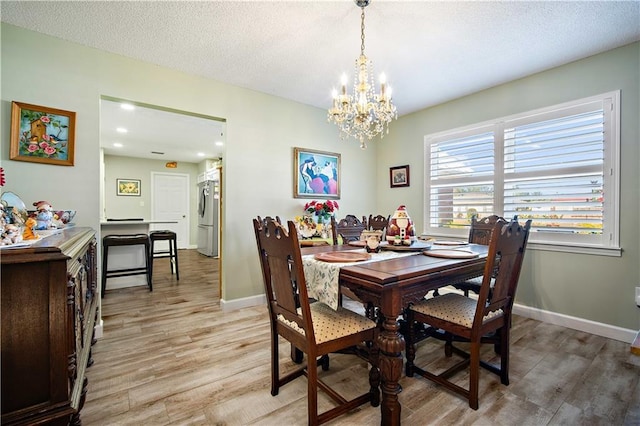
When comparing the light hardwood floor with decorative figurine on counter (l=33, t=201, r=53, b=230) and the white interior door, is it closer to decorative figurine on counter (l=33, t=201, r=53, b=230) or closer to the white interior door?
decorative figurine on counter (l=33, t=201, r=53, b=230)

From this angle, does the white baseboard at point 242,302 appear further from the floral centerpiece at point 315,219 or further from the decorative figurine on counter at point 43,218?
the decorative figurine on counter at point 43,218

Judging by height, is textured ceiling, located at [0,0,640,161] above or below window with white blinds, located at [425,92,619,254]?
above

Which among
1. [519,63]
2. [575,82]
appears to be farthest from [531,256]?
[519,63]

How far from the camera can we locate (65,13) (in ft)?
6.80

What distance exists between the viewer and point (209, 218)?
22.7 feet

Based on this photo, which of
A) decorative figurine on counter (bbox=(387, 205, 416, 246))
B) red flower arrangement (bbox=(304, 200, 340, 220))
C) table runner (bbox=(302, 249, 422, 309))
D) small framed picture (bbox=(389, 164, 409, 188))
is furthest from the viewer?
small framed picture (bbox=(389, 164, 409, 188))

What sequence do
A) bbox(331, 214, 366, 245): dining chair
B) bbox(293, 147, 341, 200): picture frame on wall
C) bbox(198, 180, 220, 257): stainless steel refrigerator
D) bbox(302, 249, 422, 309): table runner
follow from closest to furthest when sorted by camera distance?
bbox(302, 249, 422, 309): table runner, bbox(331, 214, 366, 245): dining chair, bbox(293, 147, 341, 200): picture frame on wall, bbox(198, 180, 220, 257): stainless steel refrigerator

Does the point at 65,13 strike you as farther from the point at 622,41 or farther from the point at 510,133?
the point at 622,41

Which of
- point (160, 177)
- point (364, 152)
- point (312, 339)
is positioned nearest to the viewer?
point (312, 339)

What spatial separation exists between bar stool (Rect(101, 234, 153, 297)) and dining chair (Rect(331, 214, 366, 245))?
108 inches

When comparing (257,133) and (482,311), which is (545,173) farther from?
(257,133)

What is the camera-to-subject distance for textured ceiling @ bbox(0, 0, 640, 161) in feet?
6.57

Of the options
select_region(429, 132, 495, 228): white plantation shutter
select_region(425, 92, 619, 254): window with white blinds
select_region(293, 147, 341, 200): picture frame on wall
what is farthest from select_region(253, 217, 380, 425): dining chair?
select_region(429, 132, 495, 228): white plantation shutter

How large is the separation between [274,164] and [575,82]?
3.18 m
